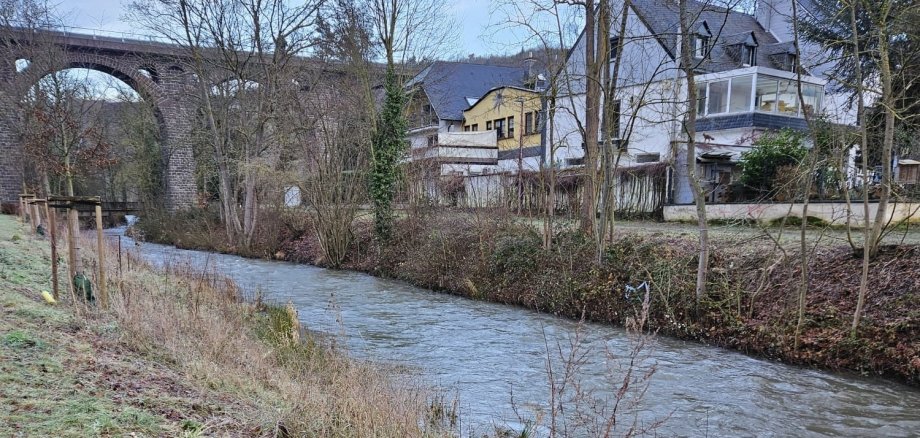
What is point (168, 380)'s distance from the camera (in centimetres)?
451

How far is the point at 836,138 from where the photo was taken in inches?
318

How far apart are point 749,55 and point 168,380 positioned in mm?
27775

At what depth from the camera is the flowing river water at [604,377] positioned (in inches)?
229

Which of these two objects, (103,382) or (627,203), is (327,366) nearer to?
(103,382)

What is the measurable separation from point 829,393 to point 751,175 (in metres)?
11.7

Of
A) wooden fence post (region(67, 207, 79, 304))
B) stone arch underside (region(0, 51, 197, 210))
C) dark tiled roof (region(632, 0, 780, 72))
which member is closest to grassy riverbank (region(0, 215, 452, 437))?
wooden fence post (region(67, 207, 79, 304))

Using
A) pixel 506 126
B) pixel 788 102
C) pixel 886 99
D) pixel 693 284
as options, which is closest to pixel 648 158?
pixel 788 102

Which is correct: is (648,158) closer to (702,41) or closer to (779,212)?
(702,41)

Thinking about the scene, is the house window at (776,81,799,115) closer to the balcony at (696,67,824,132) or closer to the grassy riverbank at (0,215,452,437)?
the balcony at (696,67,824,132)

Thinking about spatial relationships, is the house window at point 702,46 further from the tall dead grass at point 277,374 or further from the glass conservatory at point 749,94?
the tall dead grass at point 277,374

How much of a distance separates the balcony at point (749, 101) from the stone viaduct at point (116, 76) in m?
22.6

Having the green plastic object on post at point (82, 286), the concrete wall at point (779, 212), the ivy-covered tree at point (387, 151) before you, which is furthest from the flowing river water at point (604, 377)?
the ivy-covered tree at point (387, 151)

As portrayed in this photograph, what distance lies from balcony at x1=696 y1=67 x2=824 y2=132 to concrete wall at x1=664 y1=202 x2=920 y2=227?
6235 millimetres

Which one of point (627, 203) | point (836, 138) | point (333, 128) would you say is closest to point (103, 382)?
point (836, 138)
